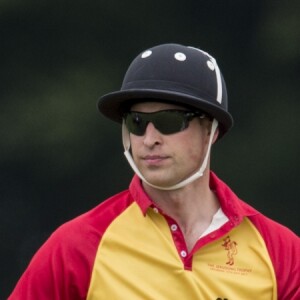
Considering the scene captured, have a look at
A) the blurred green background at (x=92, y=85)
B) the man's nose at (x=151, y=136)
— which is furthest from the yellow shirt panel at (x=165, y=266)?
the blurred green background at (x=92, y=85)

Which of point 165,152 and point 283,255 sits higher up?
point 165,152

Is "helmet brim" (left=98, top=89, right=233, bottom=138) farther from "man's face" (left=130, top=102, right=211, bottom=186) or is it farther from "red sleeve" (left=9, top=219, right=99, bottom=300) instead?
"red sleeve" (left=9, top=219, right=99, bottom=300)

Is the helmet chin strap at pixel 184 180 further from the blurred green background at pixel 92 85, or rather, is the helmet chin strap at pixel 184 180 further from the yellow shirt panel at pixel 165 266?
the blurred green background at pixel 92 85

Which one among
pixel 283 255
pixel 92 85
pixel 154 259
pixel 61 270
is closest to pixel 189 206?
pixel 154 259

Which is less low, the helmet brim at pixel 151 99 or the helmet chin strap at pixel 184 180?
the helmet brim at pixel 151 99

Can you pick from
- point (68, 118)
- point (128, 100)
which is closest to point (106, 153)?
point (68, 118)

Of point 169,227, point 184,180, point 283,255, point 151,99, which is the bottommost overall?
point 283,255

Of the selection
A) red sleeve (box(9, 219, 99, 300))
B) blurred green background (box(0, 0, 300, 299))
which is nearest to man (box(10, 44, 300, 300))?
red sleeve (box(9, 219, 99, 300))

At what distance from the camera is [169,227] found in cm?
403

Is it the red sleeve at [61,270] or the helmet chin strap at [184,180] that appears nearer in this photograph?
the red sleeve at [61,270]

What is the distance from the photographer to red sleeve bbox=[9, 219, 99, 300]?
3.86 meters

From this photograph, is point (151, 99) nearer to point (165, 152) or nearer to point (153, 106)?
point (153, 106)

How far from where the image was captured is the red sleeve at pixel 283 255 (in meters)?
4.05

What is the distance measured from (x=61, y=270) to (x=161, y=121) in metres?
0.53
